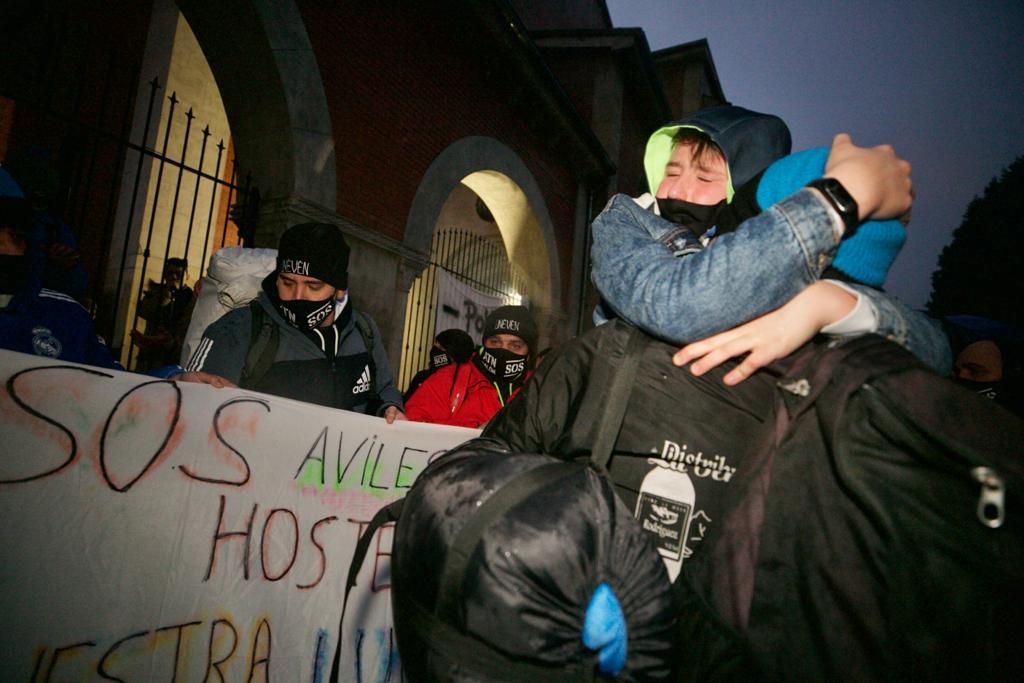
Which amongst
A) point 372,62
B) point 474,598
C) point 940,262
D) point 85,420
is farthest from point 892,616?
point 940,262

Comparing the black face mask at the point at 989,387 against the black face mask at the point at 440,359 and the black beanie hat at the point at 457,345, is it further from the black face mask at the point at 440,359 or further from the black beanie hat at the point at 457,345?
the black face mask at the point at 440,359

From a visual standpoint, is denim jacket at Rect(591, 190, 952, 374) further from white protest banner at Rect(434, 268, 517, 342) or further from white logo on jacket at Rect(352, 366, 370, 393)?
white protest banner at Rect(434, 268, 517, 342)

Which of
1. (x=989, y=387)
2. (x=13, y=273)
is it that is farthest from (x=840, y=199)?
(x=13, y=273)

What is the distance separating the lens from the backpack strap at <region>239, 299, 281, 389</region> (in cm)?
241

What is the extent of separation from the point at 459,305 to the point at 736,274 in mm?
7655

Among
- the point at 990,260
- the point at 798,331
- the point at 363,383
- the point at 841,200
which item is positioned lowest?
the point at 363,383

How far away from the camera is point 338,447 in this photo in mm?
2127

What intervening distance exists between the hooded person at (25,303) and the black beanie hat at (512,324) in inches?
107

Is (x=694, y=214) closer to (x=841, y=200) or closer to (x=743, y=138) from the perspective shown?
(x=743, y=138)

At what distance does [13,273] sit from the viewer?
2252 millimetres

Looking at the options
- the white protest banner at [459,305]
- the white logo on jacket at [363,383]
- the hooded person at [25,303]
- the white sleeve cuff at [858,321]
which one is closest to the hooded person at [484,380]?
the white logo on jacket at [363,383]

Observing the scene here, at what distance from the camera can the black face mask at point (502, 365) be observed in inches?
163

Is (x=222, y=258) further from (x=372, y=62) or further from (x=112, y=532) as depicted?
(x=372, y=62)

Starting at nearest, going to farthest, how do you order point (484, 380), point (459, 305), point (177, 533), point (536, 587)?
1. point (536, 587)
2. point (177, 533)
3. point (484, 380)
4. point (459, 305)
